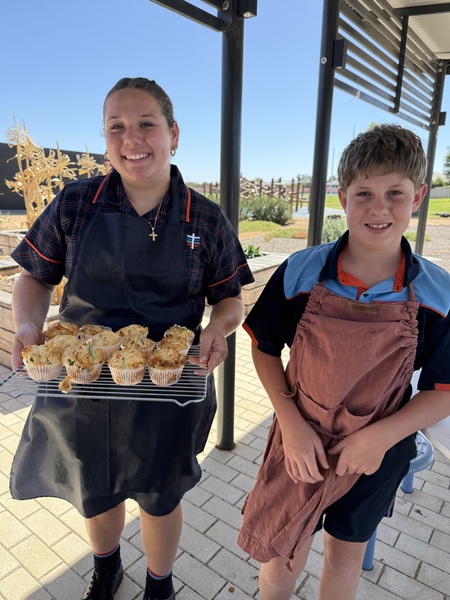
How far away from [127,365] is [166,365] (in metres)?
0.16

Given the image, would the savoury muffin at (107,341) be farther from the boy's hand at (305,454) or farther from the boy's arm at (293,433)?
the boy's hand at (305,454)

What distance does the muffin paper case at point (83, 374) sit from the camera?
1591 mm

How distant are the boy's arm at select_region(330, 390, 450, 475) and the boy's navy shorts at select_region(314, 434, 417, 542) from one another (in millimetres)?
108

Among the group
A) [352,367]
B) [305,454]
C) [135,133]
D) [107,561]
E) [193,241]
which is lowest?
[107,561]

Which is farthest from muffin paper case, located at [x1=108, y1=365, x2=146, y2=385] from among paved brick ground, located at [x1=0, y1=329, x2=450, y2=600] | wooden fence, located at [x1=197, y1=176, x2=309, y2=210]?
wooden fence, located at [x1=197, y1=176, x2=309, y2=210]

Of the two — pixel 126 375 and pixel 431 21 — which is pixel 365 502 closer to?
pixel 126 375

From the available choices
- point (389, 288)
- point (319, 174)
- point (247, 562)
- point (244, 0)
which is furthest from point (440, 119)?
point (247, 562)

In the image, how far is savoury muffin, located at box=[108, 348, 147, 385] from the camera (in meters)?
1.59

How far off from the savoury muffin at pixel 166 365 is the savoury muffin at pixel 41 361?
0.37 metres

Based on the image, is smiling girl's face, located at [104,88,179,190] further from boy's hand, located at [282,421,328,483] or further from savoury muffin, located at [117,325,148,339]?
boy's hand, located at [282,421,328,483]

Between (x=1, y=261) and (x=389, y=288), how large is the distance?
634 cm

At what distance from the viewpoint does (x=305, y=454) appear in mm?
1424

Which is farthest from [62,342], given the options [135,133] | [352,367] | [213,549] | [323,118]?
[323,118]

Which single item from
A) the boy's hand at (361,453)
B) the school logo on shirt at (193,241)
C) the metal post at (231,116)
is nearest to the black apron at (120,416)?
the school logo on shirt at (193,241)
